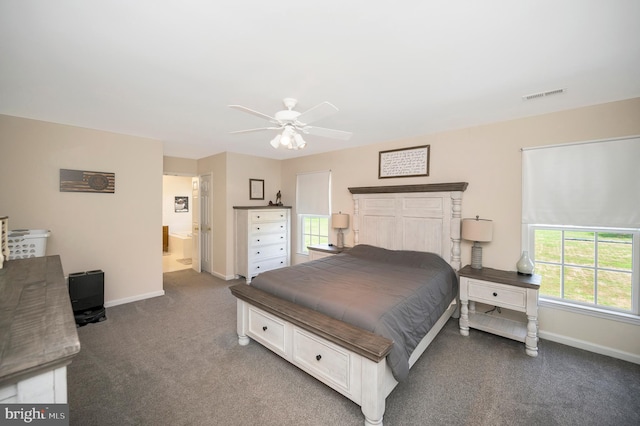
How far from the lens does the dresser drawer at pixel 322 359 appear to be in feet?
6.05

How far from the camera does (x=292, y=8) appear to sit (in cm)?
133

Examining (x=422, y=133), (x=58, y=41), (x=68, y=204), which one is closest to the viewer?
(x=58, y=41)

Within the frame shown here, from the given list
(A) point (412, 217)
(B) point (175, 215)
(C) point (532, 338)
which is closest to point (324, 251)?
(A) point (412, 217)

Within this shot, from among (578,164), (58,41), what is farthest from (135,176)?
(578,164)

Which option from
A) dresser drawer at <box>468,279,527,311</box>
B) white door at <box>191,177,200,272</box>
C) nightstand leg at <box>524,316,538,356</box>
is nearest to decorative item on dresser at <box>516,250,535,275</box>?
dresser drawer at <box>468,279,527,311</box>

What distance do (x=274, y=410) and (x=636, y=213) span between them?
355 cm

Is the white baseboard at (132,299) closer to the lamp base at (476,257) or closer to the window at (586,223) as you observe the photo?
the lamp base at (476,257)

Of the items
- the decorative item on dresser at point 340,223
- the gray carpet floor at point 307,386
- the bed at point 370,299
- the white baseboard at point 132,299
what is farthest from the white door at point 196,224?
the bed at point 370,299

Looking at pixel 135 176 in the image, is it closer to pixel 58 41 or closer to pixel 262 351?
pixel 58 41

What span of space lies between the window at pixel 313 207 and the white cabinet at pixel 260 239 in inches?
12.3

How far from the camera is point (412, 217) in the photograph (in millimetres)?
3648

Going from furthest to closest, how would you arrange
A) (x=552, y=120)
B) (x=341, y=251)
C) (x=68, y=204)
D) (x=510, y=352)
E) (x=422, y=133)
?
(x=341, y=251) < (x=422, y=133) < (x=68, y=204) < (x=552, y=120) < (x=510, y=352)

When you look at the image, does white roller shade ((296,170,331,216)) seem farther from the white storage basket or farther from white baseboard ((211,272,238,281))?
the white storage basket

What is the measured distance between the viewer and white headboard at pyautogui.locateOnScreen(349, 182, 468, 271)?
10.8ft
